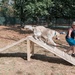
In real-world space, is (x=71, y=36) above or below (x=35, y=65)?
above

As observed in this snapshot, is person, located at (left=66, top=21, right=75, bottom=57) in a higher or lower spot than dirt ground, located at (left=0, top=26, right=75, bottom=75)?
higher

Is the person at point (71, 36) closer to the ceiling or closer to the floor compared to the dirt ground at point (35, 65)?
closer to the ceiling

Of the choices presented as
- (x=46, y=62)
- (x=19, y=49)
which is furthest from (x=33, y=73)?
(x=19, y=49)

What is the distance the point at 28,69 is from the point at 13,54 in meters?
2.62

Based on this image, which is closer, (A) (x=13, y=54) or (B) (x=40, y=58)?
(B) (x=40, y=58)

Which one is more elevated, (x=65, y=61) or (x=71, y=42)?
(x=71, y=42)

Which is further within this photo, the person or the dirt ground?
the person

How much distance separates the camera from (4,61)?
906 cm

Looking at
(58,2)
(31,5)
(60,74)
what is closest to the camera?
(60,74)

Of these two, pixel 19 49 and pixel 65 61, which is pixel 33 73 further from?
pixel 19 49

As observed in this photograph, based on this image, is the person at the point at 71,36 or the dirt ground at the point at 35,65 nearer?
the dirt ground at the point at 35,65

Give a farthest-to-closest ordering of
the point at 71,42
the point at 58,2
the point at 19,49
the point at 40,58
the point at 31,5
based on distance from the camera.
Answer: the point at 58,2
the point at 31,5
the point at 19,49
the point at 40,58
the point at 71,42

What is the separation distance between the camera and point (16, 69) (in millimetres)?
7961

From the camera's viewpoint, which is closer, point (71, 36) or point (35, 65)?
point (35, 65)
